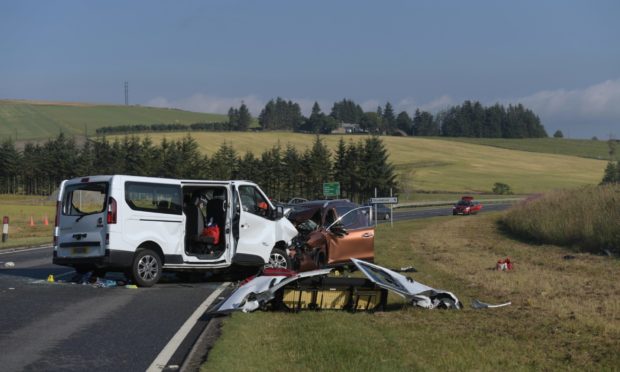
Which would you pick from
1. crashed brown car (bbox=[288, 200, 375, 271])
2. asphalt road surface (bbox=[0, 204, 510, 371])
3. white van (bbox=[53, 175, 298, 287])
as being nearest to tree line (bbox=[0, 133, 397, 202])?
crashed brown car (bbox=[288, 200, 375, 271])

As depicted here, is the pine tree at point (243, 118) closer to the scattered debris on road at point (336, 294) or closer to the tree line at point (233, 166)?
the tree line at point (233, 166)

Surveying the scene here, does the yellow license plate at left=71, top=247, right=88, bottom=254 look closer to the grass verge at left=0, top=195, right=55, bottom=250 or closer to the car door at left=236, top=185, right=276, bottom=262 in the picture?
the car door at left=236, top=185, right=276, bottom=262

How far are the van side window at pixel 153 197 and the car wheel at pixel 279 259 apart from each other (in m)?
2.30

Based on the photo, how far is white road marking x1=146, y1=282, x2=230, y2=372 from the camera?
7909 millimetres

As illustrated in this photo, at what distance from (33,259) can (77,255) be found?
303 inches

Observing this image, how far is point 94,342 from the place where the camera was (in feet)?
29.8

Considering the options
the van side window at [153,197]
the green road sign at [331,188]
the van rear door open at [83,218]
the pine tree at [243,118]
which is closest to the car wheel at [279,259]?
the van side window at [153,197]

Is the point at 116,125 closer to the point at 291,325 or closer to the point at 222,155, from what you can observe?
the point at 222,155

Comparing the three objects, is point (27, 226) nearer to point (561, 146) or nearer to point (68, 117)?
point (68, 117)

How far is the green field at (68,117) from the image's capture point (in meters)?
119

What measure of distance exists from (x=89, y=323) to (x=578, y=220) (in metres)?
18.8

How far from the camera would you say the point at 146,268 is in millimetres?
15203

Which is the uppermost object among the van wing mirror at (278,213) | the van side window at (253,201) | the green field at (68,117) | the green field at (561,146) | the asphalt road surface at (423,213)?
the green field at (68,117)

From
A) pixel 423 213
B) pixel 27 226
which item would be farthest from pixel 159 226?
pixel 423 213
